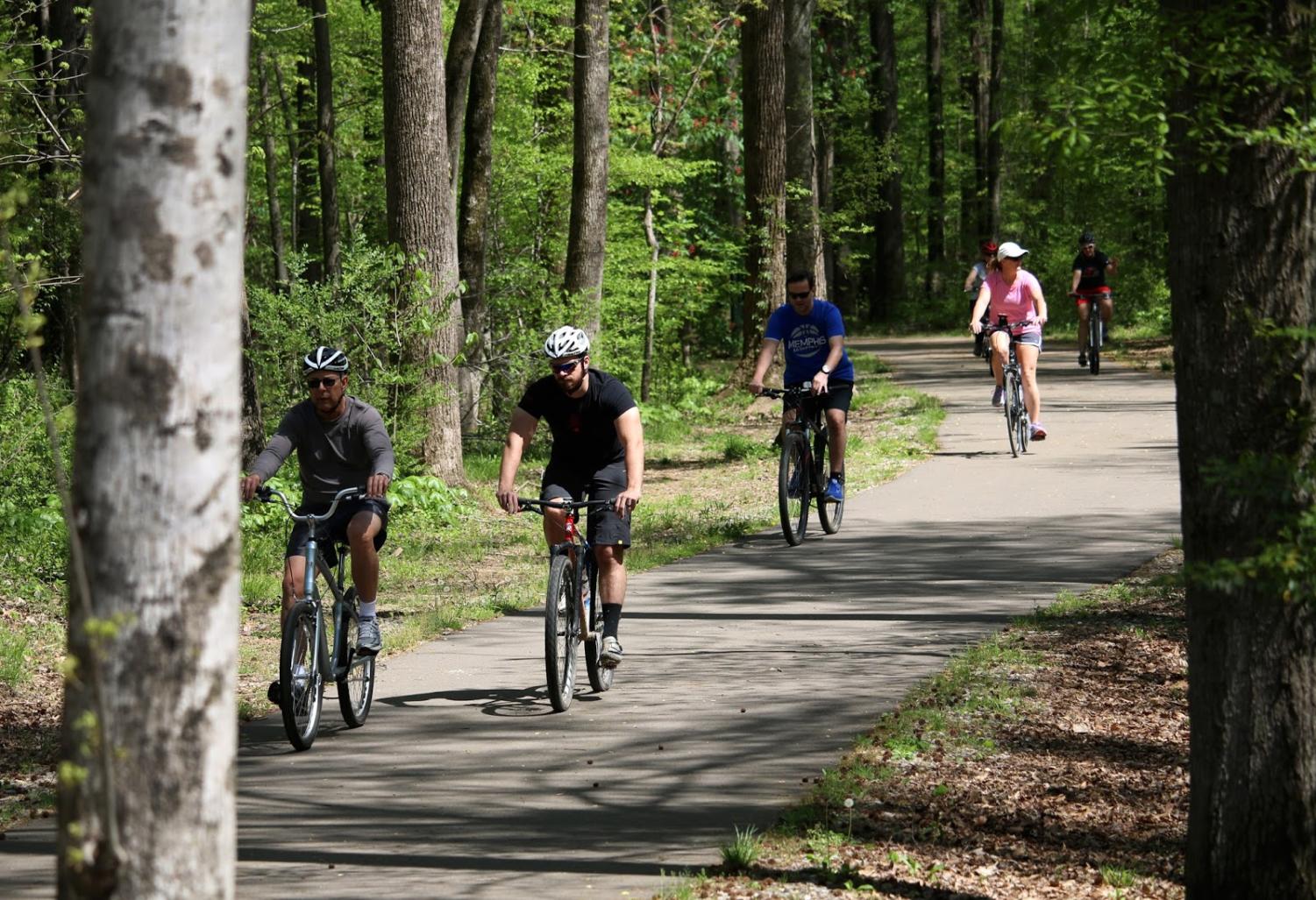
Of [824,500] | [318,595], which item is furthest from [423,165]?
[318,595]

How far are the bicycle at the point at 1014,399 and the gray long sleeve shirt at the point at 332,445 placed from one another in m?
10.9

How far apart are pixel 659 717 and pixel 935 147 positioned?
157 feet

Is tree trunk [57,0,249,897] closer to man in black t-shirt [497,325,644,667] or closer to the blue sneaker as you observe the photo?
man in black t-shirt [497,325,644,667]

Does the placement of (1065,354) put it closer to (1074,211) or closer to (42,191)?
(1074,211)

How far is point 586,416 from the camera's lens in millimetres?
8797

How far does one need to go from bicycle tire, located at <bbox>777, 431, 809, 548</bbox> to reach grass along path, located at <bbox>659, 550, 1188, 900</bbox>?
357cm

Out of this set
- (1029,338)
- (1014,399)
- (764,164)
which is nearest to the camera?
(1029,338)

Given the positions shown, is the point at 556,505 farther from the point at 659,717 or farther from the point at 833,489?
the point at 833,489

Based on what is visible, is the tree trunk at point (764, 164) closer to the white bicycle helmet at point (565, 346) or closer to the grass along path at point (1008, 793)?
the grass along path at point (1008, 793)

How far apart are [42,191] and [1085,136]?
15.3 m

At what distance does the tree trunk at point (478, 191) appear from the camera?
A: 850 inches

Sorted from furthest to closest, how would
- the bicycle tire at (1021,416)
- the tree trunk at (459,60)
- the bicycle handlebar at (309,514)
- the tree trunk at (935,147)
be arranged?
the tree trunk at (935,147) → the tree trunk at (459,60) → the bicycle tire at (1021,416) → the bicycle handlebar at (309,514)

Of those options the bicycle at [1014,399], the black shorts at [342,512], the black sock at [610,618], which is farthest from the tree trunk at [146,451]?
the bicycle at [1014,399]

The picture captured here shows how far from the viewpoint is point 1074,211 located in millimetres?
45094
